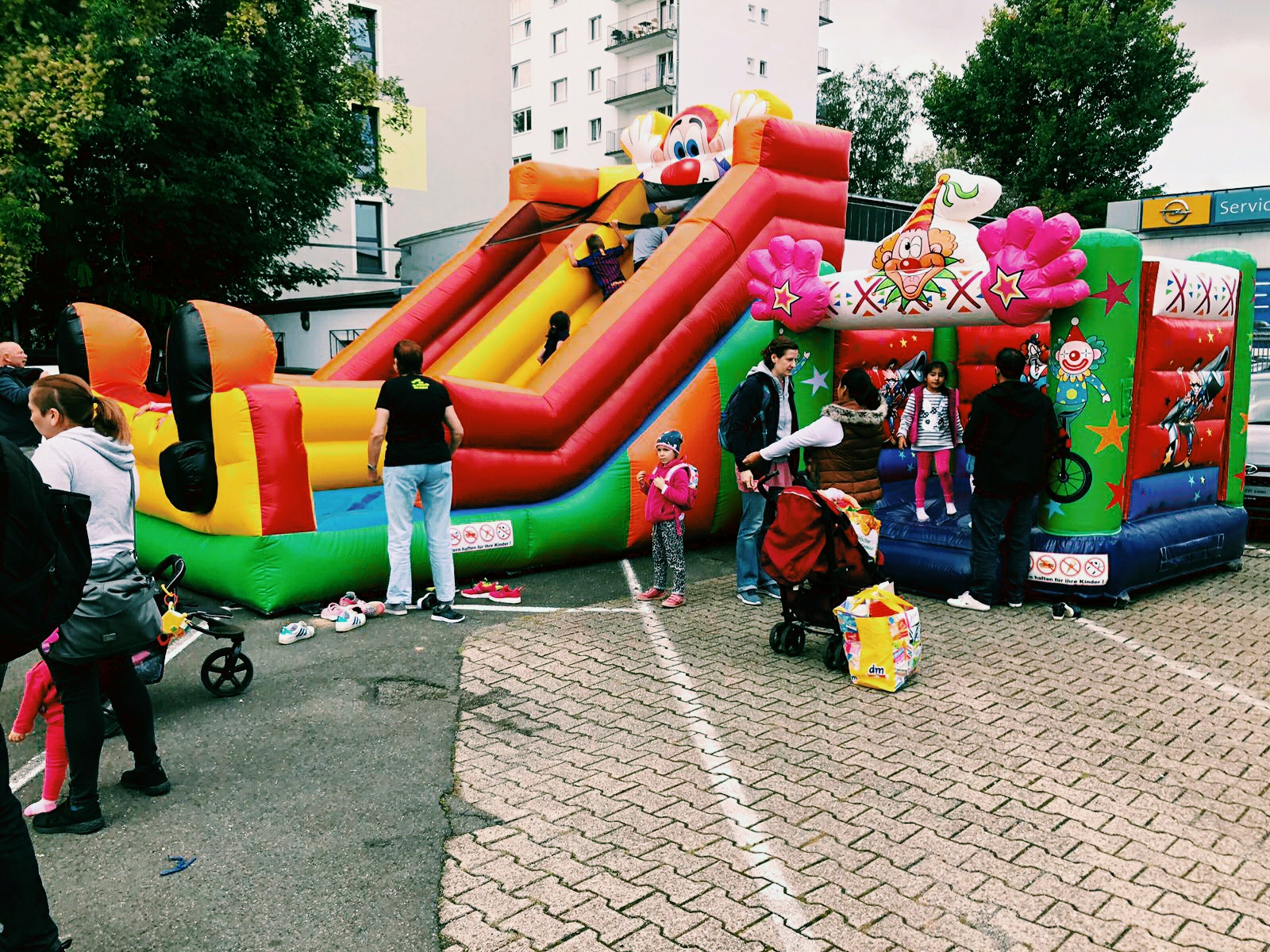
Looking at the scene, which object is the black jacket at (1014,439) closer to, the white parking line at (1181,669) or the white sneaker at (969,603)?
the white sneaker at (969,603)

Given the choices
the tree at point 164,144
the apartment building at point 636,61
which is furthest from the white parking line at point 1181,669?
the apartment building at point 636,61

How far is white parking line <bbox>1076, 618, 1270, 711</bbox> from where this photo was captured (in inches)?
195

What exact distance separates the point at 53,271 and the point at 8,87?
12.8 ft

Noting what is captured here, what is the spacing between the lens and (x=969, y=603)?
667cm

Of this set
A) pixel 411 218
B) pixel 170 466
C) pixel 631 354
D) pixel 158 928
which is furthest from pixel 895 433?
pixel 411 218

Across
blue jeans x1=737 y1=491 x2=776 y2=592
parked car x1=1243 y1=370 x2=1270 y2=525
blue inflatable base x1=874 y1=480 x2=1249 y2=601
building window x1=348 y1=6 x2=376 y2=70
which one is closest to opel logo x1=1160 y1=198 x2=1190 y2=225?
parked car x1=1243 y1=370 x2=1270 y2=525

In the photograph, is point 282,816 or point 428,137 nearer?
point 282,816

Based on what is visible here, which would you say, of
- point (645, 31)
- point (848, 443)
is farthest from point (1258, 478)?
point (645, 31)

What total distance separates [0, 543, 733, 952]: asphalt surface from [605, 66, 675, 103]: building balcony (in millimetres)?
36204

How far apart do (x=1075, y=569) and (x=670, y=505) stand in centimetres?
276

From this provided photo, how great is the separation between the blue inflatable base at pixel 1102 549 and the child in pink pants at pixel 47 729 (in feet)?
17.7

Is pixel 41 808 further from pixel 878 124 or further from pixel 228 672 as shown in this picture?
pixel 878 124

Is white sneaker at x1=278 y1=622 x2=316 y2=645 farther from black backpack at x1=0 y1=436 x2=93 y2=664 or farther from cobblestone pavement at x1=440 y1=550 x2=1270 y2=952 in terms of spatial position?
black backpack at x1=0 y1=436 x2=93 y2=664

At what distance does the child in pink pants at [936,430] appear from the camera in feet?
26.4
